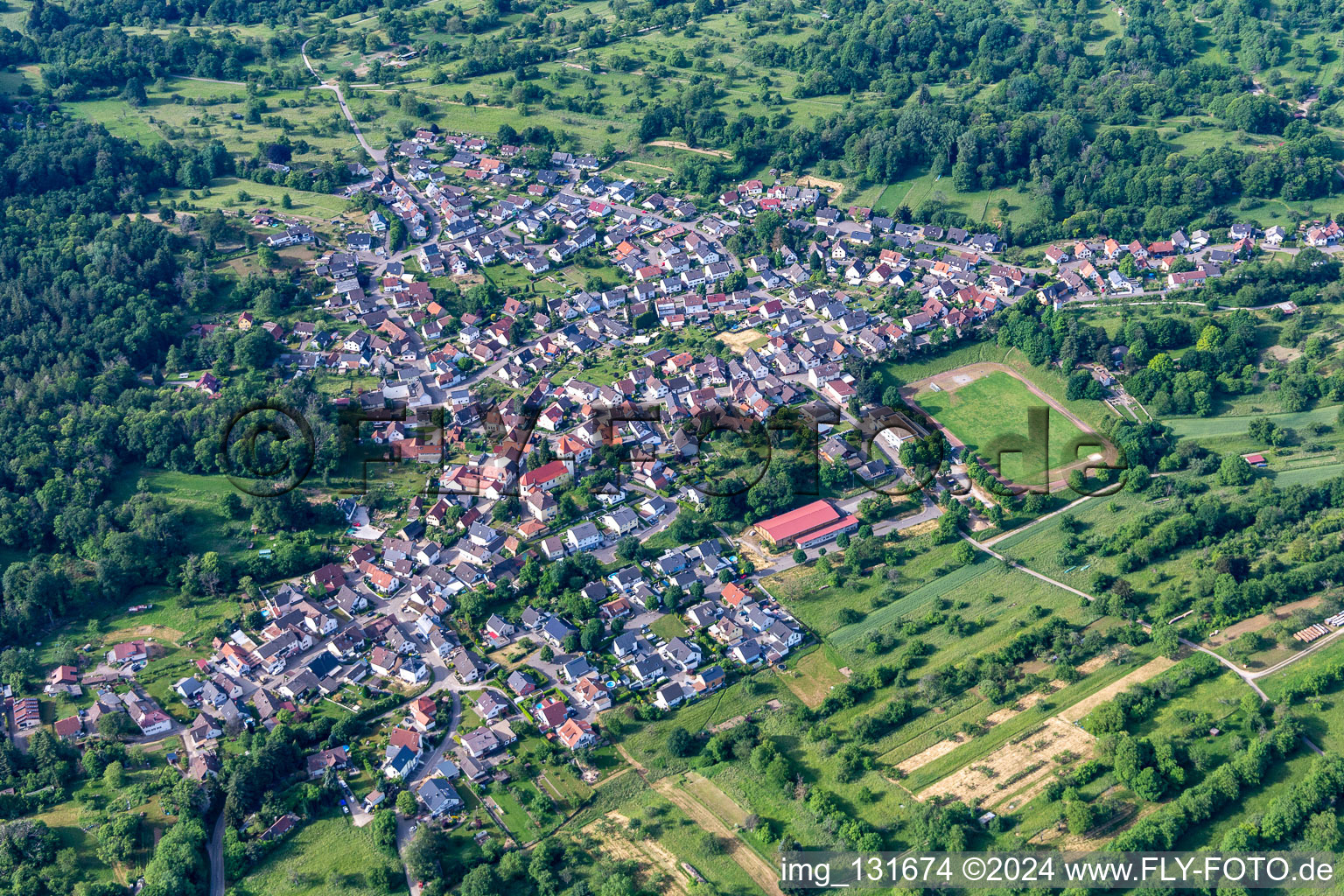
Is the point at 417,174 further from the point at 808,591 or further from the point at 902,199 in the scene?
the point at 808,591

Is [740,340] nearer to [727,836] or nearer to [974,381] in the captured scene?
[974,381]

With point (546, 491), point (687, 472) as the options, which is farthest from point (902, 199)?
point (546, 491)

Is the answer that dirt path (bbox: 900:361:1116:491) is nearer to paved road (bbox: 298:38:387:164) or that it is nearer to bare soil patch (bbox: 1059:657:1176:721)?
bare soil patch (bbox: 1059:657:1176:721)

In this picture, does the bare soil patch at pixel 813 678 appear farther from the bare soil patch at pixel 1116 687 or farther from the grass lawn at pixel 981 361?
the grass lawn at pixel 981 361

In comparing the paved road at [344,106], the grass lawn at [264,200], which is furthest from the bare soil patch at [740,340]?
the paved road at [344,106]

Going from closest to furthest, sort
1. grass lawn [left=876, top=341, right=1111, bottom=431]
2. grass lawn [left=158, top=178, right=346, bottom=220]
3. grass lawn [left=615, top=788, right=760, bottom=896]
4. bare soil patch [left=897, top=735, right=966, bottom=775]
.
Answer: grass lawn [left=615, top=788, right=760, bottom=896], bare soil patch [left=897, top=735, right=966, bottom=775], grass lawn [left=876, top=341, right=1111, bottom=431], grass lawn [left=158, top=178, right=346, bottom=220]

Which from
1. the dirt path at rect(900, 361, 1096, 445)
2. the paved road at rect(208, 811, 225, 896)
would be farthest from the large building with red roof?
the paved road at rect(208, 811, 225, 896)
